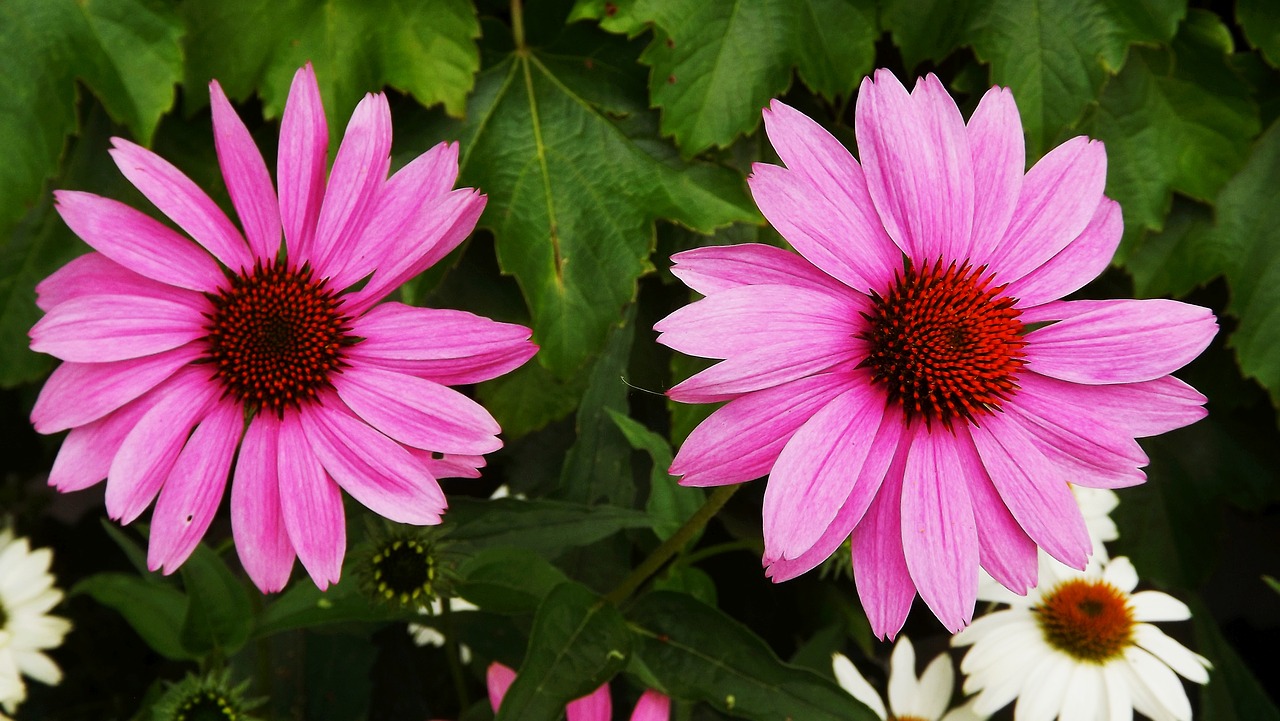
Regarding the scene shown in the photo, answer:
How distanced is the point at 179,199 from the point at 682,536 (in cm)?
40

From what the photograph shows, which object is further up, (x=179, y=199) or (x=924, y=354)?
(x=924, y=354)

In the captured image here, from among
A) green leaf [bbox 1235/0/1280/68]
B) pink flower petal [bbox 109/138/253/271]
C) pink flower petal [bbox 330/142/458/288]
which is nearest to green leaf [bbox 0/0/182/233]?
pink flower petal [bbox 109/138/253/271]

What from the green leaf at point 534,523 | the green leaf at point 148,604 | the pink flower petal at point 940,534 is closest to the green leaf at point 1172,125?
the pink flower petal at point 940,534

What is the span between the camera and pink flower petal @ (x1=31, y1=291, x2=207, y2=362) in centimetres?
60

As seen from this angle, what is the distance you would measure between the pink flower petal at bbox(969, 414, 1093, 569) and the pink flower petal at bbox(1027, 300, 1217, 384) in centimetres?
6

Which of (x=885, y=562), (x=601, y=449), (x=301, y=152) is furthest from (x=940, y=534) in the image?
(x=301, y=152)

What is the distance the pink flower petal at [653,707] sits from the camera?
2.34ft

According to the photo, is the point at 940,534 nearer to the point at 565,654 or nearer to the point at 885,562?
the point at 885,562

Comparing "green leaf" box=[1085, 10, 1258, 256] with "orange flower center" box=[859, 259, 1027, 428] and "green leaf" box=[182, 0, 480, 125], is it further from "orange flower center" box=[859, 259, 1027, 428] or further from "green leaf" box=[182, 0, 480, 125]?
"green leaf" box=[182, 0, 480, 125]

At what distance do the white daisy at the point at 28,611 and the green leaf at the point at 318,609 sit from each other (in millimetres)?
458

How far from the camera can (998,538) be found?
59cm

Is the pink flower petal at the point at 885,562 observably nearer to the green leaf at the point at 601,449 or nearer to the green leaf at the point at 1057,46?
the green leaf at the point at 601,449

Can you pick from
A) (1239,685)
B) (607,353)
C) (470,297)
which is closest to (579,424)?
(607,353)

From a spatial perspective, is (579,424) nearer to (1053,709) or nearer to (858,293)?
(858,293)
